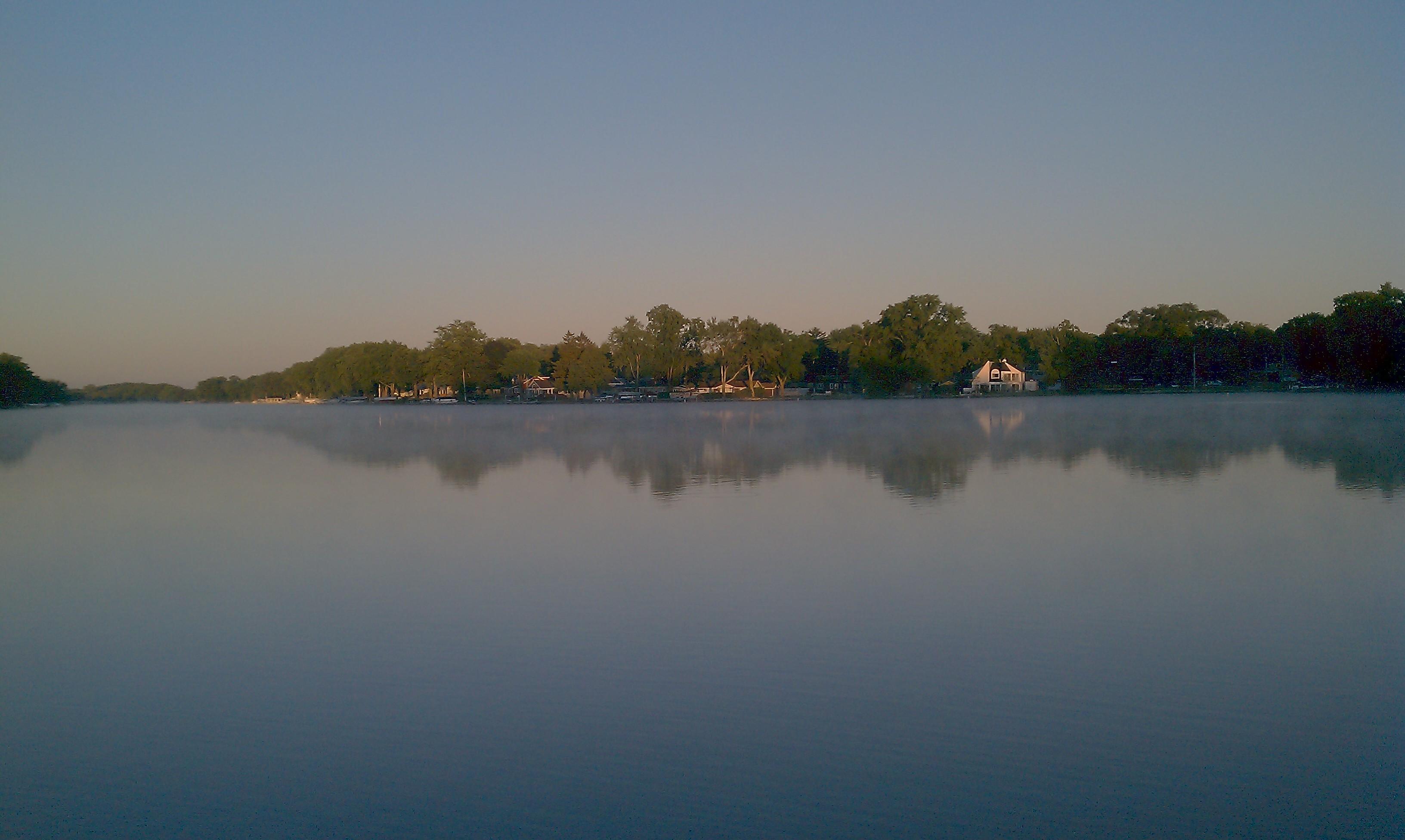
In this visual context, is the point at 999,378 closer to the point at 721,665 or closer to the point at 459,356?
the point at 459,356

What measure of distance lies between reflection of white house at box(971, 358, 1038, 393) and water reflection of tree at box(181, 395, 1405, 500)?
5525 cm

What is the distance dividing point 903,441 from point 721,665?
23.8 m

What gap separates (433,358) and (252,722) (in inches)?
4919

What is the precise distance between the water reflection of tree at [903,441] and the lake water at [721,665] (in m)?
3.39

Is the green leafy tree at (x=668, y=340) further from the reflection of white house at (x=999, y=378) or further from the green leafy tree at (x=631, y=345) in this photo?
the reflection of white house at (x=999, y=378)

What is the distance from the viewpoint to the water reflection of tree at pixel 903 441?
19.5 meters

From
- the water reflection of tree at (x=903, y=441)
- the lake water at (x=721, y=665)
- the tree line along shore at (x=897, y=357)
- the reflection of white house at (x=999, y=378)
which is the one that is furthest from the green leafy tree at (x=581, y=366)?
the lake water at (x=721, y=665)

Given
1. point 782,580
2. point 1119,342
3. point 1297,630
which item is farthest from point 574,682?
point 1119,342

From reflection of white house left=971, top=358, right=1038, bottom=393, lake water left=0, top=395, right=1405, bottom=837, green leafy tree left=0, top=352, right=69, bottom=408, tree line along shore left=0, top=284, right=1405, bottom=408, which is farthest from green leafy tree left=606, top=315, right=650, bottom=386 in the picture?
lake water left=0, top=395, right=1405, bottom=837

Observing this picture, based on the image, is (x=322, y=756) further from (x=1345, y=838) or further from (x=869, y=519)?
(x=869, y=519)

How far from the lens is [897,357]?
4168 inches

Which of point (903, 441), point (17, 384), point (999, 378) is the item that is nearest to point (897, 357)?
point (999, 378)

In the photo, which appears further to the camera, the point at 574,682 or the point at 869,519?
the point at 869,519

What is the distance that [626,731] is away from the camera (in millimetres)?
5301
